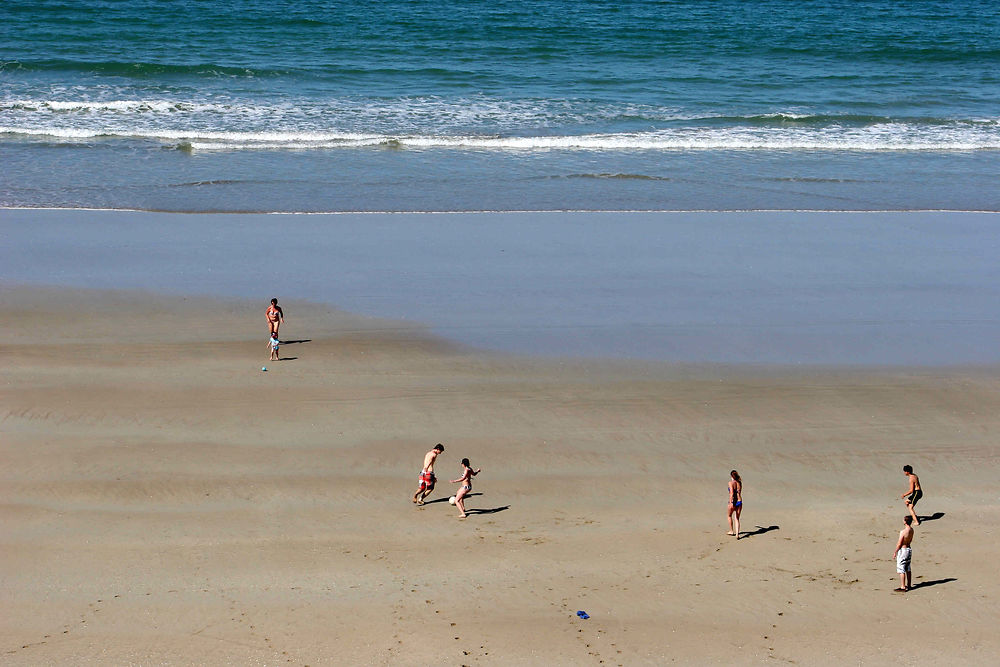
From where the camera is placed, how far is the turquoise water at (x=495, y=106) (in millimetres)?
26391

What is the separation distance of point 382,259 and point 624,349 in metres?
6.01

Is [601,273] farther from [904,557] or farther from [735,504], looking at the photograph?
[904,557]

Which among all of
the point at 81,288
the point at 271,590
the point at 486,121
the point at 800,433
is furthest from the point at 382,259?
the point at 486,121

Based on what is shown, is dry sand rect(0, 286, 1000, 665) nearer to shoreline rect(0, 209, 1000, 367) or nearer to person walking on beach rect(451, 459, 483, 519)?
person walking on beach rect(451, 459, 483, 519)

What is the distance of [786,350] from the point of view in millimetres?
17391

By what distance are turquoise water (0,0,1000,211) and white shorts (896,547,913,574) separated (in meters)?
14.8

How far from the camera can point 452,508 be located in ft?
42.1

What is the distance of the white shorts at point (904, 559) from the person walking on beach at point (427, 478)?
533 cm

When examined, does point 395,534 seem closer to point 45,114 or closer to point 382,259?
point 382,259

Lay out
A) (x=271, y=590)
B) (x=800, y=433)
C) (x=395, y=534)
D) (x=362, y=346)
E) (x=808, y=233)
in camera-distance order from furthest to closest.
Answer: (x=808, y=233), (x=362, y=346), (x=800, y=433), (x=395, y=534), (x=271, y=590)

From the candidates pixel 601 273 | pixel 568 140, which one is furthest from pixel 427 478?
pixel 568 140

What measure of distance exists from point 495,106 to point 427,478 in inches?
947

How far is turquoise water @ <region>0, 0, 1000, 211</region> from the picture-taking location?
86.6 feet

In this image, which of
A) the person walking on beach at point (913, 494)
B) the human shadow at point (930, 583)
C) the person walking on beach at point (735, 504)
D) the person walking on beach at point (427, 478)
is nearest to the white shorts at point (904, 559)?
the human shadow at point (930, 583)
